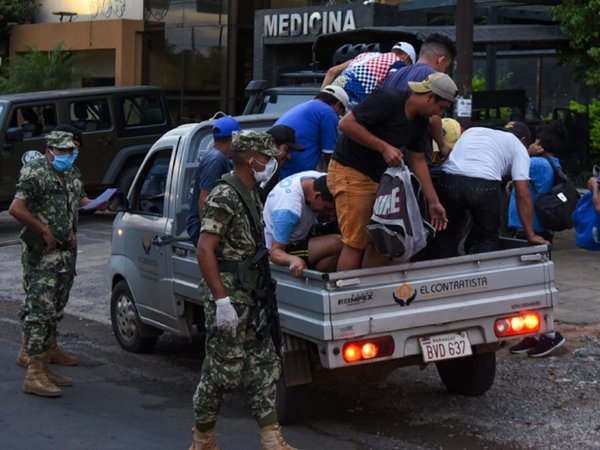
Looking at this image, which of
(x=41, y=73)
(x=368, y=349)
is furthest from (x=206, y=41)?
(x=368, y=349)

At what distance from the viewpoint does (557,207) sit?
27.4ft

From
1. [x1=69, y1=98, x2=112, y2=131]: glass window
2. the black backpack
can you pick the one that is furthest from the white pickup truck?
[x1=69, y1=98, x2=112, y2=131]: glass window

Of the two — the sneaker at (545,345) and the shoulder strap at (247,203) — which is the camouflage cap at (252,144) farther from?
the sneaker at (545,345)

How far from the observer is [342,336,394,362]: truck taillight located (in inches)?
247

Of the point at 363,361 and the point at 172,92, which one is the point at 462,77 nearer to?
the point at 363,361

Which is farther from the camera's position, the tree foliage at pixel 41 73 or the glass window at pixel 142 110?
the tree foliage at pixel 41 73

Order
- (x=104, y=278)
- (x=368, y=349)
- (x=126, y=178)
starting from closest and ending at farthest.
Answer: (x=368, y=349), (x=104, y=278), (x=126, y=178)

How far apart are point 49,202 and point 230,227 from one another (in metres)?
2.48

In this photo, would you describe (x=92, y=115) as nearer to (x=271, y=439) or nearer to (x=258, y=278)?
(x=258, y=278)

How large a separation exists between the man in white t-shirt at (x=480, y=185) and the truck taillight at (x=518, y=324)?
0.63 m

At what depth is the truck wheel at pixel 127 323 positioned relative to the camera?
354 inches

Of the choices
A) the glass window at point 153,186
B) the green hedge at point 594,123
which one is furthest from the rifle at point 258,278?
the green hedge at point 594,123

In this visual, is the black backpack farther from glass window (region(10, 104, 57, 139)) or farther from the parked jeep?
glass window (region(10, 104, 57, 139))

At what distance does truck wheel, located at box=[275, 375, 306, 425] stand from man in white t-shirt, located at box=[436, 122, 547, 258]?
1.34m
